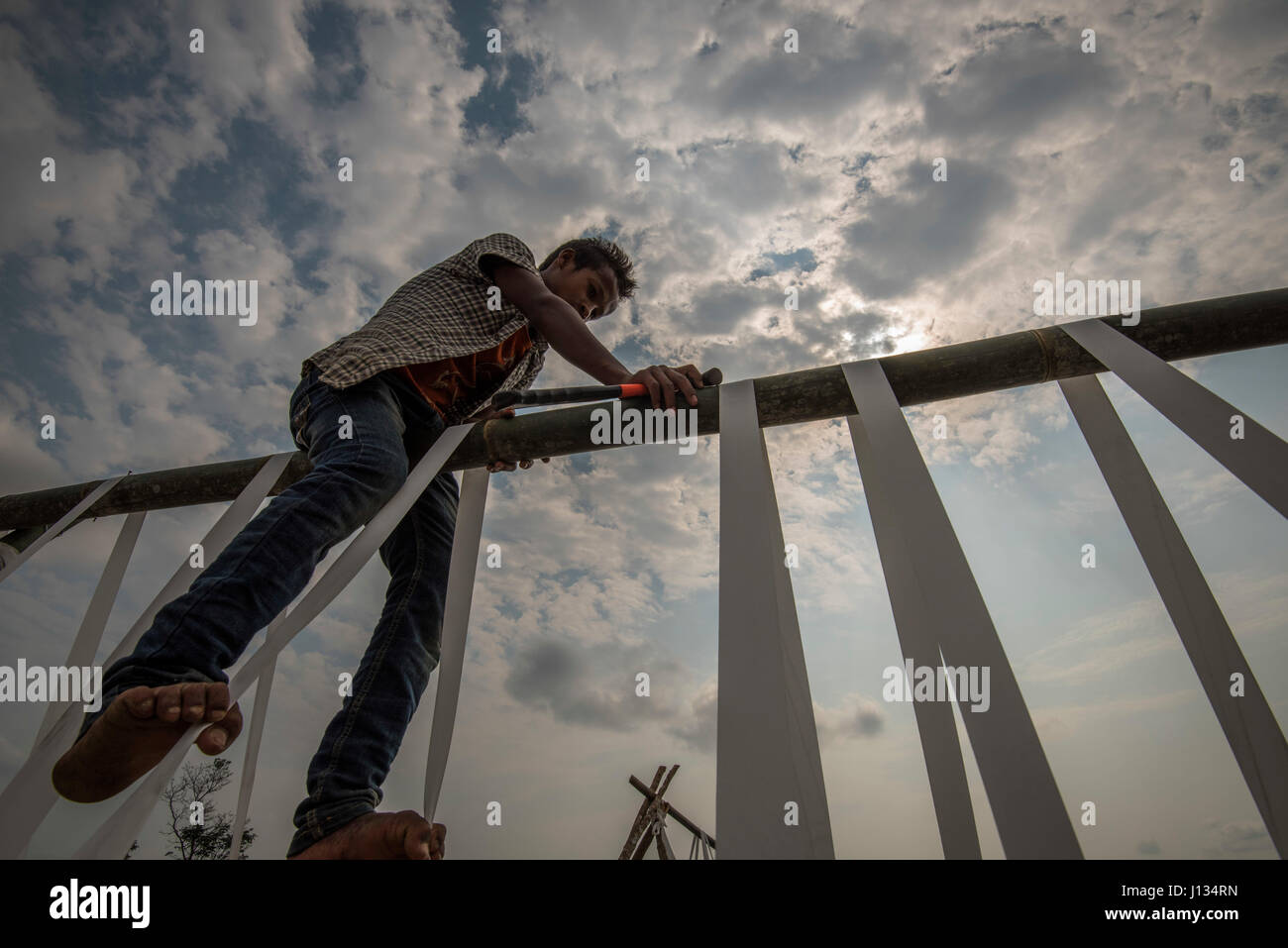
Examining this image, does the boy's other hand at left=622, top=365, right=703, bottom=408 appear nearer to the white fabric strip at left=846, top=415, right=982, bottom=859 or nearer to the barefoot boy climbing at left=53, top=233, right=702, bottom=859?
the barefoot boy climbing at left=53, top=233, right=702, bottom=859

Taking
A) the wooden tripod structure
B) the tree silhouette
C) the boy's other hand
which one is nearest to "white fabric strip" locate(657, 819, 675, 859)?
the wooden tripod structure

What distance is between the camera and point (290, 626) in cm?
120

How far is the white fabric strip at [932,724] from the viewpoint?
3.26 feet

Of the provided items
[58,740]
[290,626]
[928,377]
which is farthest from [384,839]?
[928,377]

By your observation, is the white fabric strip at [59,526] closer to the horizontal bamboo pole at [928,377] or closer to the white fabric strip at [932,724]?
the horizontal bamboo pole at [928,377]

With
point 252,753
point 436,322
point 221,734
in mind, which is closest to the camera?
point 221,734

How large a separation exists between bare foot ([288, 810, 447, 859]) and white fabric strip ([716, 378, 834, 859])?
0.59 metres

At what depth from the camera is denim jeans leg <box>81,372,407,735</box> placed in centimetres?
101

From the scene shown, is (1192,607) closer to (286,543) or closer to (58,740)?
(286,543)

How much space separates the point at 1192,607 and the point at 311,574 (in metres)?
1.73
